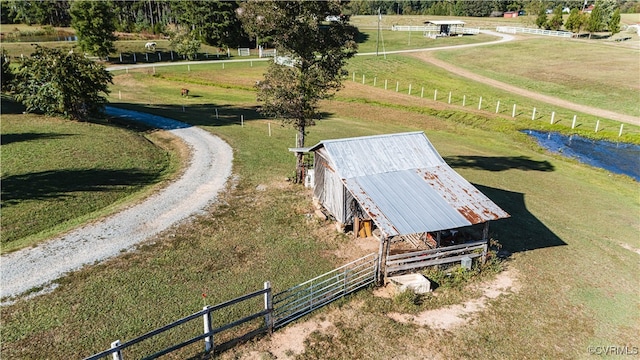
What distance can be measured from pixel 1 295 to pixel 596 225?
93.5 ft

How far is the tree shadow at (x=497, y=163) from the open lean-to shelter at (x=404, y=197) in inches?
494

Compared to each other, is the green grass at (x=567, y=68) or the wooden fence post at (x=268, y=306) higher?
the green grass at (x=567, y=68)

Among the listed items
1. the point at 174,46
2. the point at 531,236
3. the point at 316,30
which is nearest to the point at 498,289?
the point at 531,236

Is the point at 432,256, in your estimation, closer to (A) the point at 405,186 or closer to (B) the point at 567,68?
(A) the point at 405,186

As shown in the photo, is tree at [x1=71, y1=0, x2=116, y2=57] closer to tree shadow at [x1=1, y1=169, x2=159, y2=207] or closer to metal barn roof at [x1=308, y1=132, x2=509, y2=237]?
tree shadow at [x1=1, y1=169, x2=159, y2=207]

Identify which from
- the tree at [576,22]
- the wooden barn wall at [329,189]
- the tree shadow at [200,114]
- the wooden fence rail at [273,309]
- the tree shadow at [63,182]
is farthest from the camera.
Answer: the tree at [576,22]

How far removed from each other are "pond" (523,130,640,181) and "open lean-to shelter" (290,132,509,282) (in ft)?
75.1

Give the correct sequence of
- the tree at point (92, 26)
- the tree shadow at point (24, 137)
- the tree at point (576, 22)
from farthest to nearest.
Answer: the tree at point (576, 22) → the tree at point (92, 26) → the tree shadow at point (24, 137)

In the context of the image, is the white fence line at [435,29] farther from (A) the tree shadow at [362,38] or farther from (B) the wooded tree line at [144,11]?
(B) the wooded tree line at [144,11]

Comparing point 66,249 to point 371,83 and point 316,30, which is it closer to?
point 316,30

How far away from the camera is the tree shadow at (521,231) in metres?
20.7

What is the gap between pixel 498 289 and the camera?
16906 mm

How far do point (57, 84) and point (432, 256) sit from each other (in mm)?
33521

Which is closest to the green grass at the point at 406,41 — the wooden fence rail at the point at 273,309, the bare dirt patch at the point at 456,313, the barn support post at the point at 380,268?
the bare dirt patch at the point at 456,313
